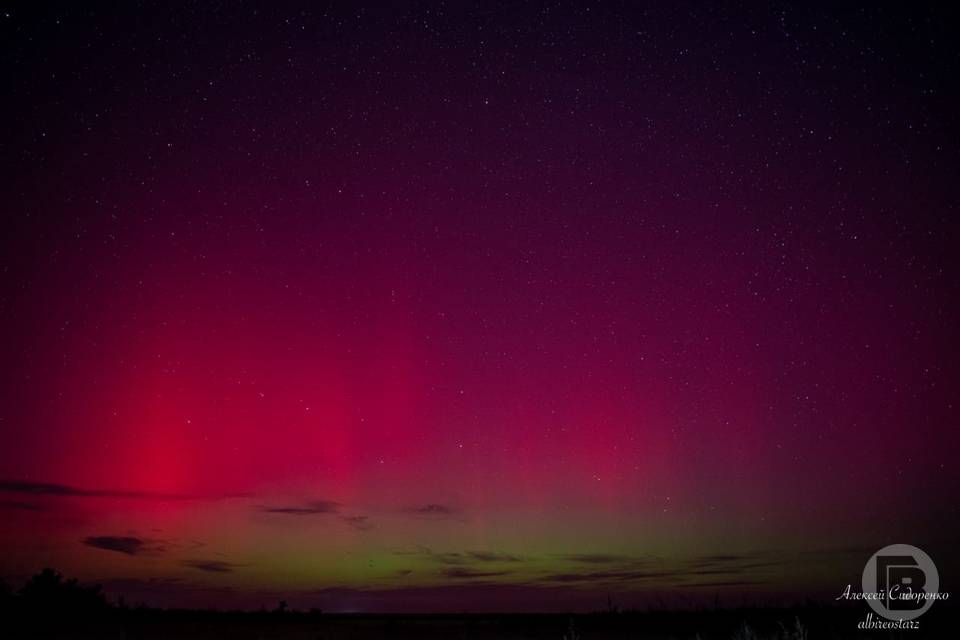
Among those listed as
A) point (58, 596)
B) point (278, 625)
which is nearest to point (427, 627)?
point (278, 625)

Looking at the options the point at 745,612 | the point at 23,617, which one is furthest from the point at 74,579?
the point at 745,612

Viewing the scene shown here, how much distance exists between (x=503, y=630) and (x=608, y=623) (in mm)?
6352

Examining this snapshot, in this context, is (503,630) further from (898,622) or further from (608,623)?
(898,622)

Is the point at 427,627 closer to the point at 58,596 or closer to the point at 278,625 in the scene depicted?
the point at 278,625

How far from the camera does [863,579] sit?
16359mm

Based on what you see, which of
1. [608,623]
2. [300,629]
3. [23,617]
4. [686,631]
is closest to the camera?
[23,617]

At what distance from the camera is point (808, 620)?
27.6m

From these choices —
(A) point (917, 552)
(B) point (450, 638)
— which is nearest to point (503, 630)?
(B) point (450, 638)

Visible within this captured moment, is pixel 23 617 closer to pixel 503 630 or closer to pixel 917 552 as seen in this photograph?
pixel 503 630

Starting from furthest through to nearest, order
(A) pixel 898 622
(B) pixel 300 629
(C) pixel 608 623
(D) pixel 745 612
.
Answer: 1. (D) pixel 745 612
2. (C) pixel 608 623
3. (B) pixel 300 629
4. (A) pixel 898 622

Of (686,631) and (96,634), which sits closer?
(96,634)

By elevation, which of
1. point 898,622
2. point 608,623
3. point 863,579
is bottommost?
point 608,623

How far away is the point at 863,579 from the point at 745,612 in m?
19.6

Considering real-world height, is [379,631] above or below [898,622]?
below
